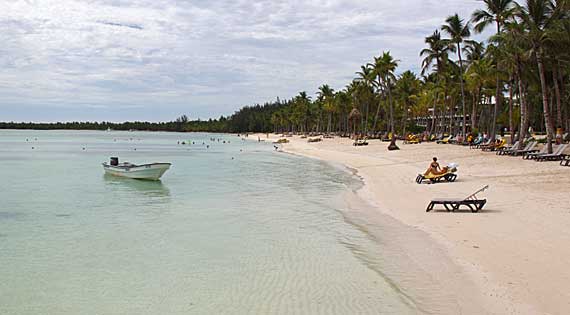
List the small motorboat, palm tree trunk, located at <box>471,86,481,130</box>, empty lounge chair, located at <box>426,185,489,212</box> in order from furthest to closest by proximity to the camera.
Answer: palm tree trunk, located at <box>471,86,481,130</box>, the small motorboat, empty lounge chair, located at <box>426,185,489,212</box>

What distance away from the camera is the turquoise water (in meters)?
8.85

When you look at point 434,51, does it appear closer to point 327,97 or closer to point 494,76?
point 494,76

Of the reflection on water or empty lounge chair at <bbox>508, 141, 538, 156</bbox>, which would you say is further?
empty lounge chair at <bbox>508, 141, 538, 156</bbox>

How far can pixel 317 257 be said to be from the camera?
11766 millimetres

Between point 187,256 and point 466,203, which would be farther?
point 466,203

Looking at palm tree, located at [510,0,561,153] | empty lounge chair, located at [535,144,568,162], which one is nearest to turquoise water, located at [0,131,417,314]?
Answer: empty lounge chair, located at [535,144,568,162]

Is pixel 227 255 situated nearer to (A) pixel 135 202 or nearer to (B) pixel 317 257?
(B) pixel 317 257

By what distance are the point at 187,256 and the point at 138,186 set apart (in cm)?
1717

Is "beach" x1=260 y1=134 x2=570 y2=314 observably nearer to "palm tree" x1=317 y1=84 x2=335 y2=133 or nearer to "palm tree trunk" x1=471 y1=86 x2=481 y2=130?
"palm tree trunk" x1=471 y1=86 x2=481 y2=130

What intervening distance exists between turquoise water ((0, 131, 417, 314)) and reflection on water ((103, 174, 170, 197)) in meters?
0.83

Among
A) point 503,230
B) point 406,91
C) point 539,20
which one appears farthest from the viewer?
point 406,91

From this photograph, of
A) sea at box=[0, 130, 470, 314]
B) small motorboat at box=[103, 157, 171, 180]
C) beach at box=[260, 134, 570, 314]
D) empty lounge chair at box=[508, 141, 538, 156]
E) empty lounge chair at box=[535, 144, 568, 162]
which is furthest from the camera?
empty lounge chair at box=[508, 141, 538, 156]

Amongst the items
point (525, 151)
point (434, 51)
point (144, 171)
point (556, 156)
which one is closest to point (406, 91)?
point (434, 51)

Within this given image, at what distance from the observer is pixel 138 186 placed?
28531mm
